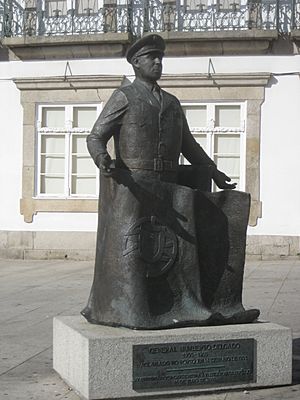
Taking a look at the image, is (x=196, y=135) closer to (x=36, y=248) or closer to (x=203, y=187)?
(x=36, y=248)

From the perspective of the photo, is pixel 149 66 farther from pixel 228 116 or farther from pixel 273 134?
pixel 228 116

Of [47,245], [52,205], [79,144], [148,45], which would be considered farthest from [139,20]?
[148,45]

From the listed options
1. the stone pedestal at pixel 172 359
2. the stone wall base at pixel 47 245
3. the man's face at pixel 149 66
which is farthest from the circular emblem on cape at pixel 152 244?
the stone wall base at pixel 47 245

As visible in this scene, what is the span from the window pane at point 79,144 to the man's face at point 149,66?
12.1m

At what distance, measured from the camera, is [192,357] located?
5.88 metres

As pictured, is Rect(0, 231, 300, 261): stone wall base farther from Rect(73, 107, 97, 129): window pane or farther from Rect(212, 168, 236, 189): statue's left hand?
Rect(212, 168, 236, 189): statue's left hand

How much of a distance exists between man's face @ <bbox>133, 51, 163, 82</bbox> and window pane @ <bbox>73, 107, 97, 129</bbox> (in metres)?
12.0

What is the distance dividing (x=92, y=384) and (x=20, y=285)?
8205 millimetres

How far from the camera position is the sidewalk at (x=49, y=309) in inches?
245

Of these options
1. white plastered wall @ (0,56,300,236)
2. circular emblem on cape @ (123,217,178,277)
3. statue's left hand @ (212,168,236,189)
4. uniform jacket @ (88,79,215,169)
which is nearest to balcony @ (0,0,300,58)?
white plastered wall @ (0,56,300,236)

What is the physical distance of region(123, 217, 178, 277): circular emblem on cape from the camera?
6039mm

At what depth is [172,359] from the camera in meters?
5.84

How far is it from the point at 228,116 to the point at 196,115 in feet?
2.08

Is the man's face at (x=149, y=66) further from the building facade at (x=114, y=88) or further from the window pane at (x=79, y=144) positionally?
the window pane at (x=79, y=144)
